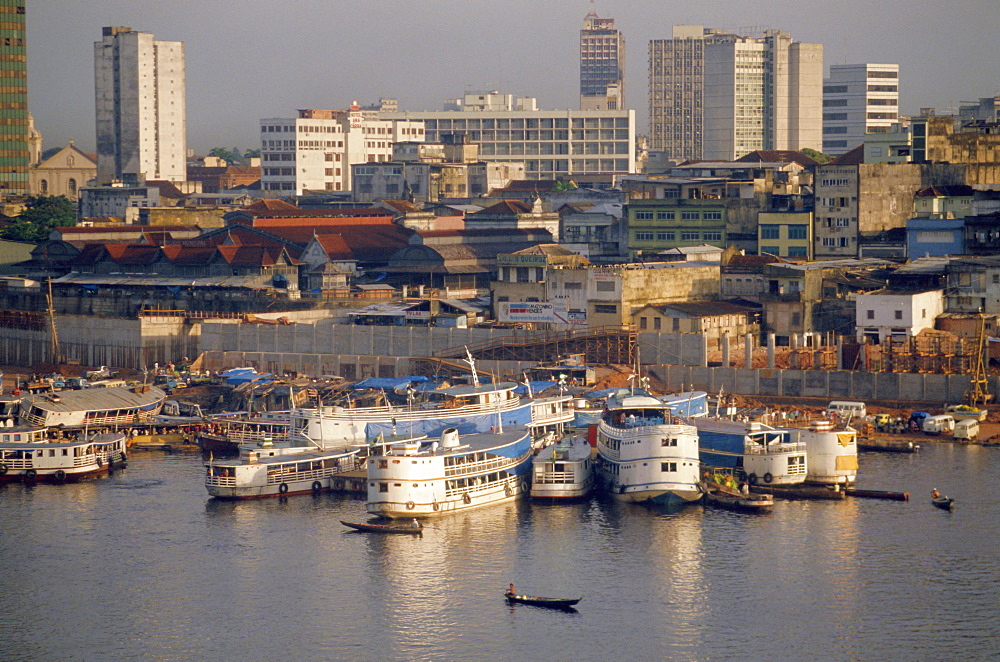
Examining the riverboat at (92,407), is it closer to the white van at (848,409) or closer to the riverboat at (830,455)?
the riverboat at (830,455)

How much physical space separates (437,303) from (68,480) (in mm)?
30179

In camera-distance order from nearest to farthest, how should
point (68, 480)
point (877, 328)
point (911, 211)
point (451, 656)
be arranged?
point (451, 656) < point (68, 480) < point (877, 328) < point (911, 211)

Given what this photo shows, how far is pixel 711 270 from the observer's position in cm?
8625

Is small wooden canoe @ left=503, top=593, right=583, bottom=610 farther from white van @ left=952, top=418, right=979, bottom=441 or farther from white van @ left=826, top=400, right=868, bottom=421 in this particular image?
white van @ left=952, top=418, right=979, bottom=441

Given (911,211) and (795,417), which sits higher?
(911,211)

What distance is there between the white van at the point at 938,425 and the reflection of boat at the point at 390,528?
961 inches

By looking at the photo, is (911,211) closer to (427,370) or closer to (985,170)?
(985,170)

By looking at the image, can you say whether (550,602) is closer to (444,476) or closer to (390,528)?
(390,528)

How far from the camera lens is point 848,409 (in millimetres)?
65250

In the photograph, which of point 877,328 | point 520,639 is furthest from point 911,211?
point 520,639

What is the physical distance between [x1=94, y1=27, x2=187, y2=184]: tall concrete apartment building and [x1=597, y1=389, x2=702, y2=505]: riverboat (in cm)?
14554

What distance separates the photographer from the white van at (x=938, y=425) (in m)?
63.5

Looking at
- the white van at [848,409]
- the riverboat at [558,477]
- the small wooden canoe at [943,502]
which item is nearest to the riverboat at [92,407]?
the riverboat at [558,477]

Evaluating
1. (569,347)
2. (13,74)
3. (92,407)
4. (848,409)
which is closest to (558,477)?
(848,409)
